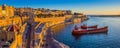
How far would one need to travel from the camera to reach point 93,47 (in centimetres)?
2361

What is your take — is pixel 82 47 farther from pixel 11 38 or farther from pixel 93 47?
pixel 11 38

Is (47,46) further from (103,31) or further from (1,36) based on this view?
(103,31)

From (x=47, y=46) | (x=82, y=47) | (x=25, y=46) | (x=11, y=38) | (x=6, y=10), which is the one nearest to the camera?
(x=11, y=38)

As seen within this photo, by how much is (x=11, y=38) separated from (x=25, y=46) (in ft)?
4.94

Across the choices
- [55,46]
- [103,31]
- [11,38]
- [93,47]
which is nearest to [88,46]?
[93,47]

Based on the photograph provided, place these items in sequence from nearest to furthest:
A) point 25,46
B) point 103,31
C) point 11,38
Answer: point 11,38, point 25,46, point 103,31

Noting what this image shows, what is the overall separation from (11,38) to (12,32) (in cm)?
47

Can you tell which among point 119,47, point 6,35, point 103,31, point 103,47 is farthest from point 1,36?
point 103,31

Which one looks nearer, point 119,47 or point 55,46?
point 55,46

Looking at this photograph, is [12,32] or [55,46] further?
[55,46]

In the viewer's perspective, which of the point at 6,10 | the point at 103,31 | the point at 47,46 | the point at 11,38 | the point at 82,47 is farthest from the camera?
the point at 6,10

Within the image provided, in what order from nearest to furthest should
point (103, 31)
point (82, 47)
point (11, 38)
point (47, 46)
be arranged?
point (11, 38) → point (47, 46) → point (82, 47) → point (103, 31)

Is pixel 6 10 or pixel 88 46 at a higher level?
pixel 6 10

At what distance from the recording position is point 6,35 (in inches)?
613
